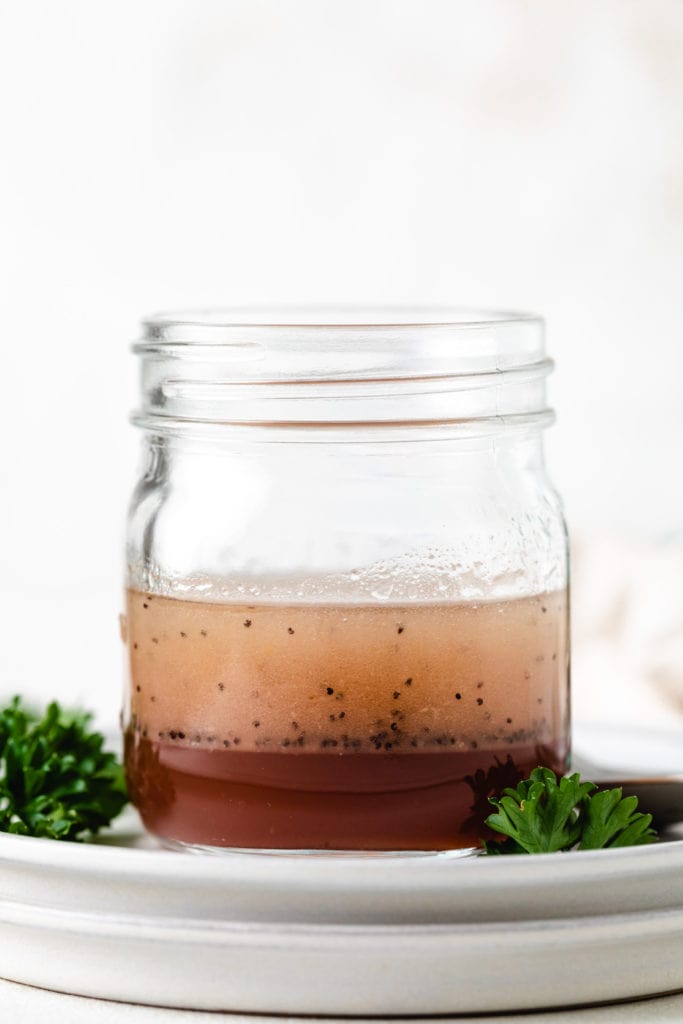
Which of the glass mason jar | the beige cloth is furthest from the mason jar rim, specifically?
the beige cloth

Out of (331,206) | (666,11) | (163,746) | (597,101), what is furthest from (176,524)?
(666,11)

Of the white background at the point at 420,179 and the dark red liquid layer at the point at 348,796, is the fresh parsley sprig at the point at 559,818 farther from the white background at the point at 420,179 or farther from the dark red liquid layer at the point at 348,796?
the white background at the point at 420,179

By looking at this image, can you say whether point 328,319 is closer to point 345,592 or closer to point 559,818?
point 345,592

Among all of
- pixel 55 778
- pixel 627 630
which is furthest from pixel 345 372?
pixel 627 630

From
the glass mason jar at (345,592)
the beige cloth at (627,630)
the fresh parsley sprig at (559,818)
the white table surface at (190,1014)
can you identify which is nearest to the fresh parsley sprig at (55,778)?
the glass mason jar at (345,592)

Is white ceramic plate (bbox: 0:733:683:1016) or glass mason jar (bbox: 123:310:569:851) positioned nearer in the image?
white ceramic plate (bbox: 0:733:683:1016)

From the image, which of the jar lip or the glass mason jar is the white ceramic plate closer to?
the glass mason jar
